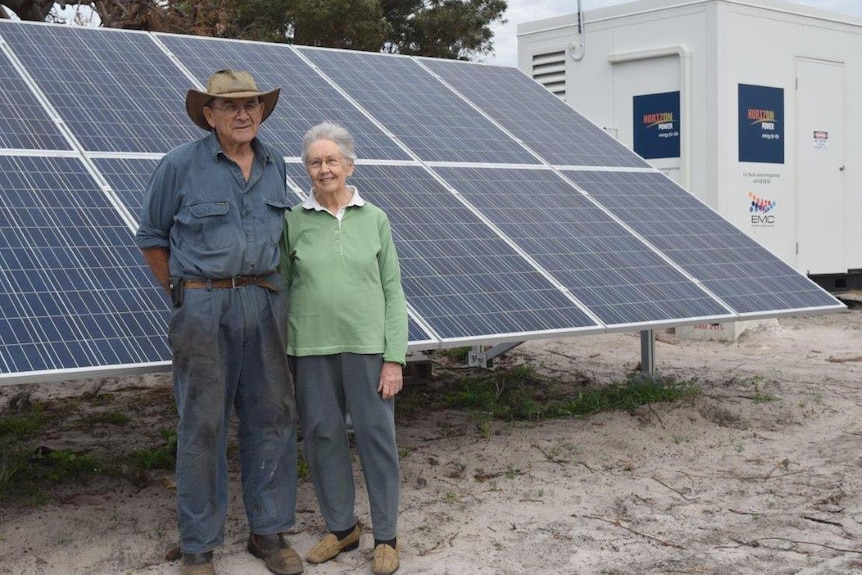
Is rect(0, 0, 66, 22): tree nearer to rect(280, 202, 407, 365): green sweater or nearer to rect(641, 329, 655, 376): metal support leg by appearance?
rect(641, 329, 655, 376): metal support leg

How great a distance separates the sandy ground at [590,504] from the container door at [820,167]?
191 inches

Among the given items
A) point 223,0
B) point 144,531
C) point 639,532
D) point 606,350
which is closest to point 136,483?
point 144,531

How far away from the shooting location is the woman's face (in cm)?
527

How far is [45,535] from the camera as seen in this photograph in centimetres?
585

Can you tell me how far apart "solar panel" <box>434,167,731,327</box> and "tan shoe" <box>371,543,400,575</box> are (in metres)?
2.26

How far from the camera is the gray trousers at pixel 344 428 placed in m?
5.40

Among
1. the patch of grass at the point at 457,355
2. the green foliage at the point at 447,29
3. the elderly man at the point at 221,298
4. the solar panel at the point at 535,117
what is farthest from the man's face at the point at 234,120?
the green foliage at the point at 447,29

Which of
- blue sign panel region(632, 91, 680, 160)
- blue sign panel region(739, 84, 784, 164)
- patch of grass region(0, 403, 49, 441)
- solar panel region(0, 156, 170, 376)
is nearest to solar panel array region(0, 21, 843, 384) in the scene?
solar panel region(0, 156, 170, 376)

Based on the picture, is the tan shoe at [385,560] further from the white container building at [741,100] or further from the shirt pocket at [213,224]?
the white container building at [741,100]

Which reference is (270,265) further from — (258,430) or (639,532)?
(639,532)

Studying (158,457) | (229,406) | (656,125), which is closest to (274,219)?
(229,406)

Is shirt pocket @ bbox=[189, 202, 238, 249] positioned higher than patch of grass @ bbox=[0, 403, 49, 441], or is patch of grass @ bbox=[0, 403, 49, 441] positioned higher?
shirt pocket @ bbox=[189, 202, 238, 249]

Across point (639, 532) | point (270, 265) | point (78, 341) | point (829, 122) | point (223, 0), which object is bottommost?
point (639, 532)

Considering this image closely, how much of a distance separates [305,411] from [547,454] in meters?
2.54
